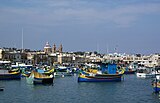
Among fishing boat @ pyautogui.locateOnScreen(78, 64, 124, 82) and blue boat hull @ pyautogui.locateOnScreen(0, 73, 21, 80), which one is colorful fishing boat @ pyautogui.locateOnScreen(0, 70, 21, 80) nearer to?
blue boat hull @ pyautogui.locateOnScreen(0, 73, 21, 80)

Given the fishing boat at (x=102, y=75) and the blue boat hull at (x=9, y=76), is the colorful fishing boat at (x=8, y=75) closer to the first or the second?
the blue boat hull at (x=9, y=76)

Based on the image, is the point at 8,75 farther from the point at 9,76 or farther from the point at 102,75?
the point at 102,75

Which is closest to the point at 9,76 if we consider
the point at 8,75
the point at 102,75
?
the point at 8,75

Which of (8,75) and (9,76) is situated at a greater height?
(8,75)

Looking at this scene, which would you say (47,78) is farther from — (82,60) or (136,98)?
(82,60)

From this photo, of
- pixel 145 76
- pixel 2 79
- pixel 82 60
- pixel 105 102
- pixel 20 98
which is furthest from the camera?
pixel 82 60

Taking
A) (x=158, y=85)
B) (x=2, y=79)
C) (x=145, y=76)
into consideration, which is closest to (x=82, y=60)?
(x=145, y=76)

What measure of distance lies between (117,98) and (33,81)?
17703 mm

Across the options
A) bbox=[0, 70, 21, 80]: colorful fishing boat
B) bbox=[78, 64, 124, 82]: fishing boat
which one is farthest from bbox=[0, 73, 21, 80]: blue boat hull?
bbox=[78, 64, 124, 82]: fishing boat

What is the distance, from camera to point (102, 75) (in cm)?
5706

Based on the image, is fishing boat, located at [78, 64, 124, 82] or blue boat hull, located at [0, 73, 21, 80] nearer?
fishing boat, located at [78, 64, 124, 82]

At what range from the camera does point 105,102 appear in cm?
3288

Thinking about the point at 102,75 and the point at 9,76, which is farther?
the point at 9,76

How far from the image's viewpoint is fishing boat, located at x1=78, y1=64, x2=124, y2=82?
5625 centimetres
